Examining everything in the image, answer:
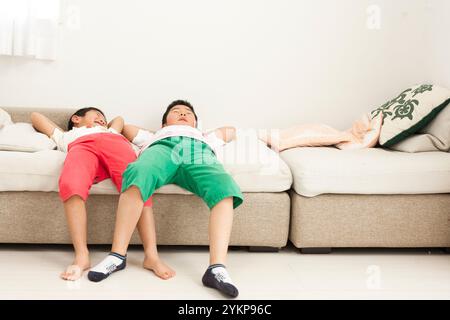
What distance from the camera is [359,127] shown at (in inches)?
107

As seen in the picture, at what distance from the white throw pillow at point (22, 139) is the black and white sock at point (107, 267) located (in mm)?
696

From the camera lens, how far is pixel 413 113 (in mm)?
2467

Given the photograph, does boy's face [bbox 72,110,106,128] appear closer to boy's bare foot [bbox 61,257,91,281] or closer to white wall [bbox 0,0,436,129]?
white wall [bbox 0,0,436,129]

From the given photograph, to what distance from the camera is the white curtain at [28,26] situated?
2.77 meters

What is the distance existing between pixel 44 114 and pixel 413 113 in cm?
186

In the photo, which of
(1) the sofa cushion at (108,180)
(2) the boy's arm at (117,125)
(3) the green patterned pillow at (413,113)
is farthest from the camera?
(2) the boy's arm at (117,125)

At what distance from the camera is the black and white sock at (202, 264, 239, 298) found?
169cm

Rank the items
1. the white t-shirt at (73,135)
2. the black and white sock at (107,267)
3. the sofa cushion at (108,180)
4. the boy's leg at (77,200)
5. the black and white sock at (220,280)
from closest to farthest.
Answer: the black and white sock at (220,280)
the black and white sock at (107,267)
the boy's leg at (77,200)
the sofa cushion at (108,180)
the white t-shirt at (73,135)

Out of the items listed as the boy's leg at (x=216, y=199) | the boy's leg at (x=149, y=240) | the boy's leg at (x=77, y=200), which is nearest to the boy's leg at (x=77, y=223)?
the boy's leg at (x=77, y=200)

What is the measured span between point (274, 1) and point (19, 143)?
1614 millimetres

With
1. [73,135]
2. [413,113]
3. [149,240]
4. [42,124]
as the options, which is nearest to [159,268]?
[149,240]

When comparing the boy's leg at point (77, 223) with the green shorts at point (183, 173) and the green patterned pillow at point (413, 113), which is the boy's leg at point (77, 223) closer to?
the green shorts at point (183, 173)

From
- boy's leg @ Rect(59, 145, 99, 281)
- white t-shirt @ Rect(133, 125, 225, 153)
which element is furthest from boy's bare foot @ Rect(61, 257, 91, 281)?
white t-shirt @ Rect(133, 125, 225, 153)

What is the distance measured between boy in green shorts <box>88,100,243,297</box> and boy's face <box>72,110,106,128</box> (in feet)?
1.54
